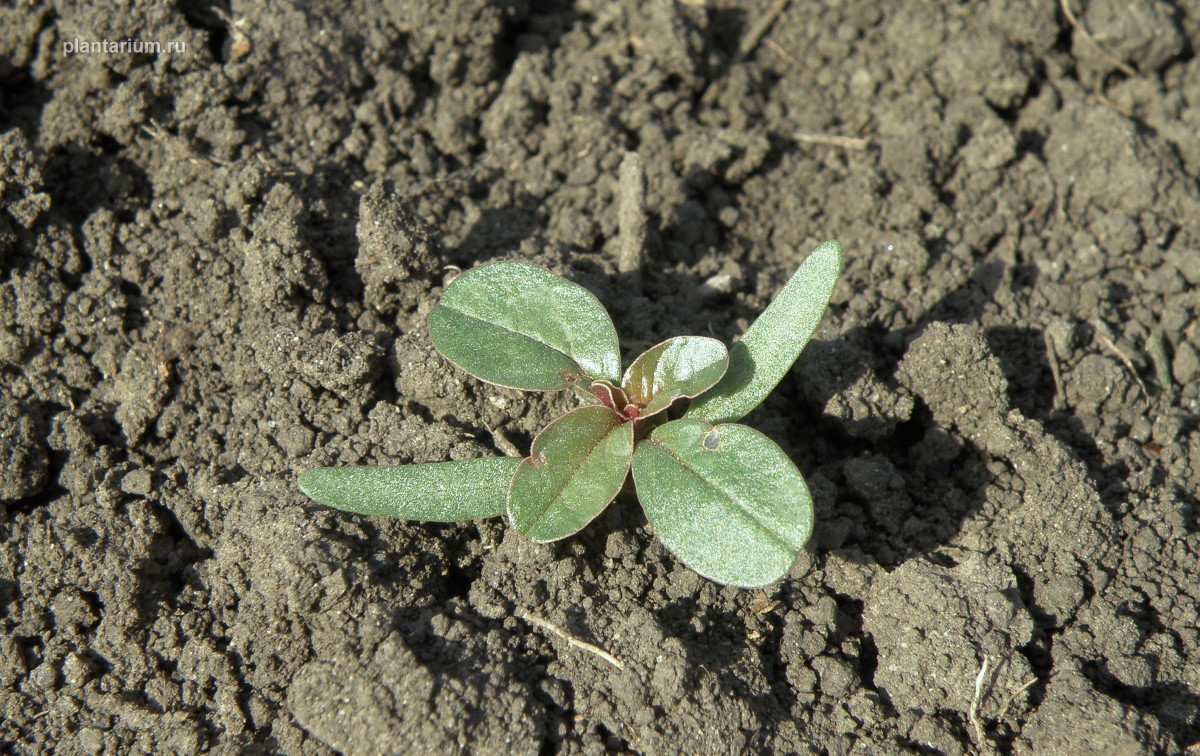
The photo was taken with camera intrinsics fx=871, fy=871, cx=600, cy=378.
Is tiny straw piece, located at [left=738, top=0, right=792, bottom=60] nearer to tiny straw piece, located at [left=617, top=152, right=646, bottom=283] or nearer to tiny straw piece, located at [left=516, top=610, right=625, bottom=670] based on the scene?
tiny straw piece, located at [left=617, top=152, right=646, bottom=283]

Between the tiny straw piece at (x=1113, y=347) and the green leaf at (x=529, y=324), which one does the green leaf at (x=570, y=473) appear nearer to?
the green leaf at (x=529, y=324)

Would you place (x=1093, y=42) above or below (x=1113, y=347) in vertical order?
above

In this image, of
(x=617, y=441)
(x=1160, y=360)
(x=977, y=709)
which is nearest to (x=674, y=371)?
(x=617, y=441)

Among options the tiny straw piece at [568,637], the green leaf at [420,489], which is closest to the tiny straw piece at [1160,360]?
the tiny straw piece at [568,637]

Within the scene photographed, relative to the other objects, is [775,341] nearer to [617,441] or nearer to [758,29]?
[617,441]

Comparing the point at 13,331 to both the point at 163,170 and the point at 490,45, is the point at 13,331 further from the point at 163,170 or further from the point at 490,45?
the point at 490,45

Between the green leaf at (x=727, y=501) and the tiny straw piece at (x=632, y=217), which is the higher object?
the tiny straw piece at (x=632, y=217)

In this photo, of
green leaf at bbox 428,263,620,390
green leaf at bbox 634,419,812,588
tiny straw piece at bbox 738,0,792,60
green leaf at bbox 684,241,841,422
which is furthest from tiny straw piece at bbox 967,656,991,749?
tiny straw piece at bbox 738,0,792,60
